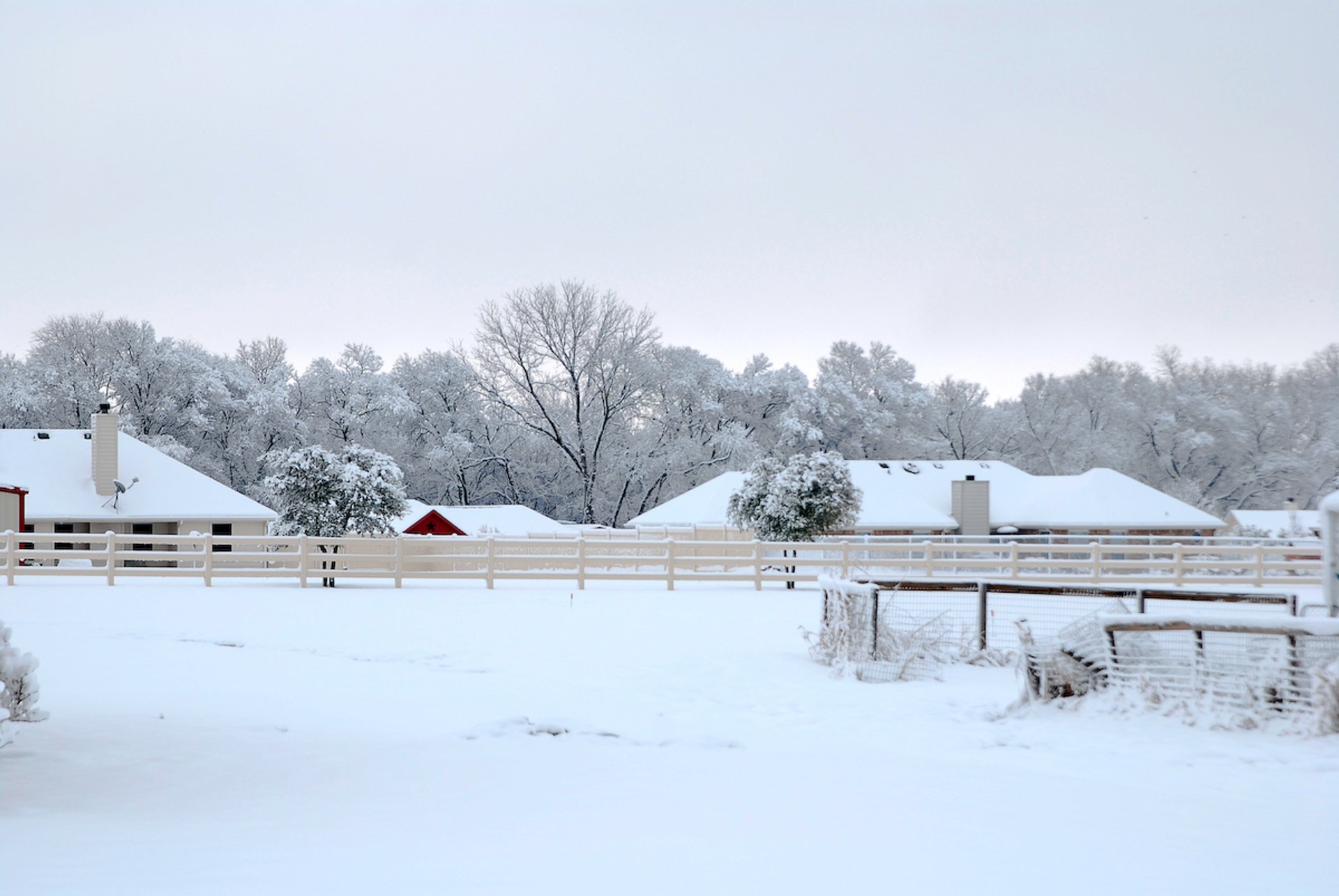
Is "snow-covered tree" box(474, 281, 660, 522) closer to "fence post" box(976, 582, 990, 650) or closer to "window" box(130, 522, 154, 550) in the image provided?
"window" box(130, 522, 154, 550)

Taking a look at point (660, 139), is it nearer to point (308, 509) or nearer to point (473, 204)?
point (473, 204)

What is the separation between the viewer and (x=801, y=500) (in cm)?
2402

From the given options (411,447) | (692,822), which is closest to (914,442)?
(411,447)

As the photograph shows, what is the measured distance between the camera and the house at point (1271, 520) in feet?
139

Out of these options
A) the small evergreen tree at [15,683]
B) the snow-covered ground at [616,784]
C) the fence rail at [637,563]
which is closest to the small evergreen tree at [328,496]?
the fence rail at [637,563]

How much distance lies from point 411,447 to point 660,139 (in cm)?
3461

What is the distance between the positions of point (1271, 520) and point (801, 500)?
108ft

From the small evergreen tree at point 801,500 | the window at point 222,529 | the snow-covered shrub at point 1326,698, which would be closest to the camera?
the snow-covered shrub at point 1326,698

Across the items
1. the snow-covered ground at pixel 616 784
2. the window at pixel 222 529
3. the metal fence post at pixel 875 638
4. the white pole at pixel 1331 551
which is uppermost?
the white pole at pixel 1331 551

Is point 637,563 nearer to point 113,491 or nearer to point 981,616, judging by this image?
point 981,616

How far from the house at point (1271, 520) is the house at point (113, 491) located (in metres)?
37.1

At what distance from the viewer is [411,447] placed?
172 ft

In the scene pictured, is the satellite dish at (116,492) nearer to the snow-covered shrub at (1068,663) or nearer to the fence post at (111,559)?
the fence post at (111,559)

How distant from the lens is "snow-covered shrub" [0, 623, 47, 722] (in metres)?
6.15
